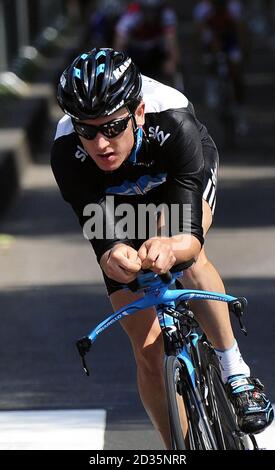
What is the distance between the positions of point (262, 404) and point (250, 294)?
16.1ft

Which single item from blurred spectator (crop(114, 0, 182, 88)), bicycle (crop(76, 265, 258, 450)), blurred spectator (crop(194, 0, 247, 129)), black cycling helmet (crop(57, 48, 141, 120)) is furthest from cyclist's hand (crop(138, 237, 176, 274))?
blurred spectator (crop(194, 0, 247, 129))

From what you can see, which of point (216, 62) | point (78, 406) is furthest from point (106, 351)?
point (216, 62)

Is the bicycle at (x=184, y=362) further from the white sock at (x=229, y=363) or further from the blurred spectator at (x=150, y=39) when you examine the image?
the blurred spectator at (x=150, y=39)

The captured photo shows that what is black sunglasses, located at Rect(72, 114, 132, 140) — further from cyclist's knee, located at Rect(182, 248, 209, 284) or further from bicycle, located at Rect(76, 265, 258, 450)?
cyclist's knee, located at Rect(182, 248, 209, 284)

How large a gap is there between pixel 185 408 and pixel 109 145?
97 cm

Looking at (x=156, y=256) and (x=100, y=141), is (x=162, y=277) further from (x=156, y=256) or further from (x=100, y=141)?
(x=100, y=141)

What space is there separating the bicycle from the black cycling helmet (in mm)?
609

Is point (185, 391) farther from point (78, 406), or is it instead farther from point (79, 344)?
point (78, 406)

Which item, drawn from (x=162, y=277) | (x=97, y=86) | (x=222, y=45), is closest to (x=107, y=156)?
(x=97, y=86)

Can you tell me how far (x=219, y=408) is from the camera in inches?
231
